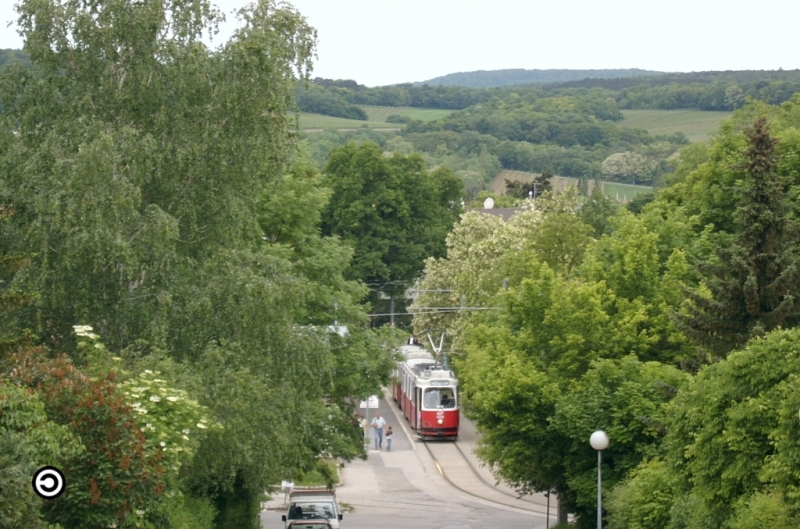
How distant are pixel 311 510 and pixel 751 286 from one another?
10.9 metres

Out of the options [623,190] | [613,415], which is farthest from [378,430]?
[623,190]

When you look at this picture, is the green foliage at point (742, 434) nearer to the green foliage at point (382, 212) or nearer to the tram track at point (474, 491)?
the tram track at point (474, 491)

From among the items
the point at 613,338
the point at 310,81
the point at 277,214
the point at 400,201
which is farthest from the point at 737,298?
the point at 400,201

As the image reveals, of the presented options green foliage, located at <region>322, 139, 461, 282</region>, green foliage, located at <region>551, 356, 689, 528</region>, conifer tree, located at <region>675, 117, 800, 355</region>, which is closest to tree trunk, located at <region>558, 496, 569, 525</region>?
green foliage, located at <region>551, 356, 689, 528</region>

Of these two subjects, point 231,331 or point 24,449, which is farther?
point 231,331

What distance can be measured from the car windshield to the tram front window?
23.7 m

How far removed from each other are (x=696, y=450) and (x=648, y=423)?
300 inches

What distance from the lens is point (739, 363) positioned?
60.3ft

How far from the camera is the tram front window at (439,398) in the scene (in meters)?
52.9

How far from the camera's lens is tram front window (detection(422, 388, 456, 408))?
5294 cm

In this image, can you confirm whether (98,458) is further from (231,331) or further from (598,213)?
(598,213)

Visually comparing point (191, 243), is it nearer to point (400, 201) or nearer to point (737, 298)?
point (737, 298)

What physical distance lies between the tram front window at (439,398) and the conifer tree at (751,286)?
1077 inches

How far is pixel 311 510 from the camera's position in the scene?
94.3ft
